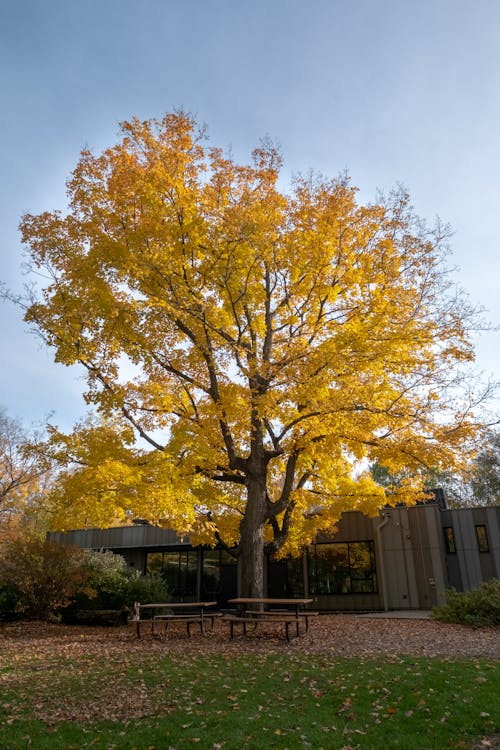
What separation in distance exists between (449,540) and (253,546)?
12422 mm

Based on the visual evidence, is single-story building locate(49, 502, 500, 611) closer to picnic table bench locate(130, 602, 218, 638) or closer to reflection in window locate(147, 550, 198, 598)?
reflection in window locate(147, 550, 198, 598)

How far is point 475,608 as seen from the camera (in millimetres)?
13000

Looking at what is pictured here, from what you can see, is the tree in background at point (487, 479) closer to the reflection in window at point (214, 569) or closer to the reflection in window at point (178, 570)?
the reflection in window at point (214, 569)

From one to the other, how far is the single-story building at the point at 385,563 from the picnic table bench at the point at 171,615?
3039mm

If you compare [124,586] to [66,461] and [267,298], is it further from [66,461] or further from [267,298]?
[267,298]

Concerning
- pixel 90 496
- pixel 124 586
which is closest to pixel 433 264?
pixel 90 496

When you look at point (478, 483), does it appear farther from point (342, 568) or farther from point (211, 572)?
point (211, 572)

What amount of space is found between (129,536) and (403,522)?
1263 centimetres

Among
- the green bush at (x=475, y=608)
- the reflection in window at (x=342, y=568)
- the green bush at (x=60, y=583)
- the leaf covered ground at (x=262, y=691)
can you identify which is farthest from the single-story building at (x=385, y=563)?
the leaf covered ground at (x=262, y=691)

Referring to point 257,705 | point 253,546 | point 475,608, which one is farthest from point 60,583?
point 257,705

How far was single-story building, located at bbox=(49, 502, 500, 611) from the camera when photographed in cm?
2008

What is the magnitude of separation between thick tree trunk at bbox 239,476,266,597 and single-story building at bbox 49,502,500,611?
8.78 meters

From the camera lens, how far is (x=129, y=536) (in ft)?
80.2

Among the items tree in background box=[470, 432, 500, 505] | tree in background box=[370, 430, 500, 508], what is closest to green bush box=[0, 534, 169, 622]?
tree in background box=[370, 430, 500, 508]
